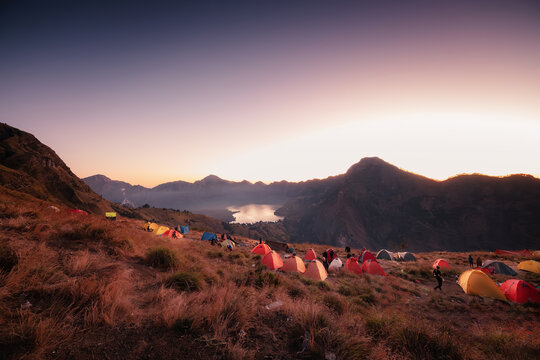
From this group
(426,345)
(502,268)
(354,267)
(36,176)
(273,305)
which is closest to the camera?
(426,345)

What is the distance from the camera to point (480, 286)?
12.1 m

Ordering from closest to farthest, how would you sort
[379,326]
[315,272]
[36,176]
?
[379,326], [315,272], [36,176]

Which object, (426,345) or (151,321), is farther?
(426,345)

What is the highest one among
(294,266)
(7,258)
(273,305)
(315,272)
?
(7,258)

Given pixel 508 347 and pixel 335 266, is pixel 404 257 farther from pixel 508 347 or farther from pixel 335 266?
pixel 508 347

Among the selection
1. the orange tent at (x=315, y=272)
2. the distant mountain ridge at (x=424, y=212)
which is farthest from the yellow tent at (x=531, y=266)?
the distant mountain ridge at (x=424, y=212)

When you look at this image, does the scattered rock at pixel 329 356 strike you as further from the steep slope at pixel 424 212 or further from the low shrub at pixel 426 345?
the steep slope at pixel 424 212

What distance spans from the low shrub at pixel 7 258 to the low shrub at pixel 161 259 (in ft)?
9.78

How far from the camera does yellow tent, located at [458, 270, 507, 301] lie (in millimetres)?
11625

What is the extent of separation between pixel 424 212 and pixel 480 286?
5758 inches

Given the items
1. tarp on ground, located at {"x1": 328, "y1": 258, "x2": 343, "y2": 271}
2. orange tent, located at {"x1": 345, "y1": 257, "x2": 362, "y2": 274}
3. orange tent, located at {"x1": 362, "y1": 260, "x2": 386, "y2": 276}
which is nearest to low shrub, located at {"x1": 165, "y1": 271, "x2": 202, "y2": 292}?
tarp on ground, located at {"x1": 328, "y1": 258, "x2": 343, "y2": 271}

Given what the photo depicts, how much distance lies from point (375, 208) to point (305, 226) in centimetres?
6152

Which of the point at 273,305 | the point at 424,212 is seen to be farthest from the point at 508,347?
the point at 424,212

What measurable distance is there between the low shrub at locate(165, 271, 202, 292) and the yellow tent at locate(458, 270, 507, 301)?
56.2ft
